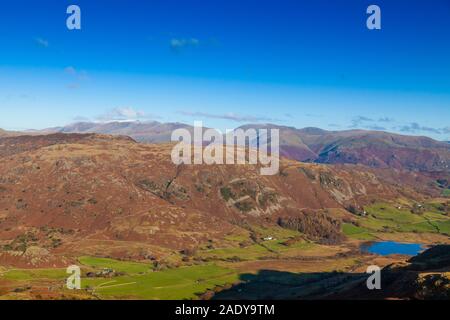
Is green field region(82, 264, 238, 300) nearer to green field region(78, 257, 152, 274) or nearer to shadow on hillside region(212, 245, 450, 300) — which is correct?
green field region(78, 257, 152, 274)

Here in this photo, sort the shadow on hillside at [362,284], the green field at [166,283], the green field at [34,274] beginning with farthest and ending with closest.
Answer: the green field at [34,274], the green field at [166,283], the shadow on hillside at [362,284]

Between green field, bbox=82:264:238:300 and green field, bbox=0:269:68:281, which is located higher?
green field, bbox=0:269:68:281

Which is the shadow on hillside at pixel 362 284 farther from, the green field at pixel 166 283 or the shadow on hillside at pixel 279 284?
the green field at pixel 166 283
